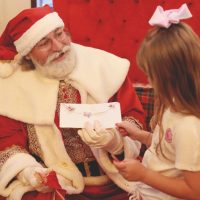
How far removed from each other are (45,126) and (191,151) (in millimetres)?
769

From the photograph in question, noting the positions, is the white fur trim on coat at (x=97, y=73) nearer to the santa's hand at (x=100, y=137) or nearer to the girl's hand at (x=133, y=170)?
the santa's hand at (x=100, y=137)

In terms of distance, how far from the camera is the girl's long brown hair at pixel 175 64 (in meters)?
1.10

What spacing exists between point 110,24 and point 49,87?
26.5 inches

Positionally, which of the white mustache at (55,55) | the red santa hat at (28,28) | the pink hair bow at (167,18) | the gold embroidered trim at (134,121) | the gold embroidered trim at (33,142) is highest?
the pink hair bow at (167,18)

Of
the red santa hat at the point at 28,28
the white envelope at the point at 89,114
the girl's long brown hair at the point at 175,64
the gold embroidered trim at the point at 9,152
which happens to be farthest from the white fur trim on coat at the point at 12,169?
the girl's long brown hair at the point at 175,64

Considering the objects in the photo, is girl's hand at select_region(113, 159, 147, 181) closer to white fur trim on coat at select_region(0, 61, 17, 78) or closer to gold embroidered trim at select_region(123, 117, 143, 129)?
gold embroidered trim at select_region(123, 117, 143, 129)

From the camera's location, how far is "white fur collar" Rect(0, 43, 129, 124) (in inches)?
67.2

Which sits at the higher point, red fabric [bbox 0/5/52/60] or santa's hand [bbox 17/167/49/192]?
red fabric [bbox 0/5/52/60]

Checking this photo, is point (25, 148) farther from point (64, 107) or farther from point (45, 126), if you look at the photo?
point (64, 107)

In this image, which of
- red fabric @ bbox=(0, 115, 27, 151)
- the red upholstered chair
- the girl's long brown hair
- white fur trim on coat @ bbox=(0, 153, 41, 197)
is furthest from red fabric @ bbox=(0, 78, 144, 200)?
the girl's long brown hair

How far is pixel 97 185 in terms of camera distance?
1725 mm

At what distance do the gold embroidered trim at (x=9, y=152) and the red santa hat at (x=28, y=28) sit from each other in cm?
33

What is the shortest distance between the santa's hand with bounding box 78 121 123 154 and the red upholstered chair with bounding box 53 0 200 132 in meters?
0.60

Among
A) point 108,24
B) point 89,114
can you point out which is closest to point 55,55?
point 89,114
